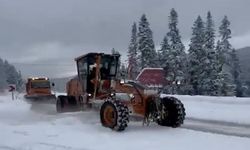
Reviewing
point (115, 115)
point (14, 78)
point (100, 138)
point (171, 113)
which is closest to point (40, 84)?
point (171, 113)

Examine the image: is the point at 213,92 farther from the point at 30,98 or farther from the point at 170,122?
the point at 170,122

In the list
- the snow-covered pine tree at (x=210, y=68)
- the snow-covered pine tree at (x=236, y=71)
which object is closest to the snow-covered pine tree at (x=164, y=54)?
the snow-covered pine tree at (x=210, y=68)

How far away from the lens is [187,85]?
184 feet

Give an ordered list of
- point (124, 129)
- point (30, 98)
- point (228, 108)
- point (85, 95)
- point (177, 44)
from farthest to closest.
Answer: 1. point (177, 44)
2. point (30, 98)
3. point (228, 108)
4. point (85, 95)
5. point (124, 129)

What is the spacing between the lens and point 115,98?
1465 centimetres

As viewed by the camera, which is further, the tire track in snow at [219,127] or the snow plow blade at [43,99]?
the snow plow blade at [43,99]

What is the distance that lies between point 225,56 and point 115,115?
48.2 metres

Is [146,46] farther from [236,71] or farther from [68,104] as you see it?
[68,104]

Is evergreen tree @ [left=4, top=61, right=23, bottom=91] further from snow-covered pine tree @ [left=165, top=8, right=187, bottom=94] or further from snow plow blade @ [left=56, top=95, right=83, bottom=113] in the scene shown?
snow plow blade @ [left=56, top=95, right=83, bottom=113]

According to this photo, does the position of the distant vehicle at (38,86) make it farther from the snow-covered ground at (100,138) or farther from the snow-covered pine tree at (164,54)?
the snow-covered pine tree at (164,54)

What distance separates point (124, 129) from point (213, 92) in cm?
4128

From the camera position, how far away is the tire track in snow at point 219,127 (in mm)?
14394

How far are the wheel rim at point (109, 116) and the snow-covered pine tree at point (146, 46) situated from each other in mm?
46370

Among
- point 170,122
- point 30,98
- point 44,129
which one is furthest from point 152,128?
point 30,98
